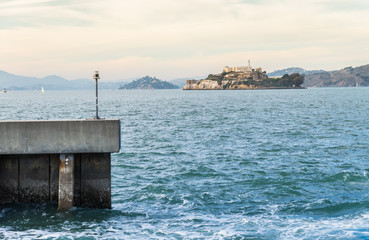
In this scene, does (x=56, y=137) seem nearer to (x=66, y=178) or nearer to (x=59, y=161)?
(x=59, y=161)

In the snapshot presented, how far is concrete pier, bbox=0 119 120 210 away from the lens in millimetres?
12734

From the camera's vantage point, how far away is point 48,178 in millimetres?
13531

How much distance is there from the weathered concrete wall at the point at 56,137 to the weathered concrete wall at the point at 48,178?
55cm

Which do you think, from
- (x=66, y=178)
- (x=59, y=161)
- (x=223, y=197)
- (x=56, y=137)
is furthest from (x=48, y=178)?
(x=223, y=197)

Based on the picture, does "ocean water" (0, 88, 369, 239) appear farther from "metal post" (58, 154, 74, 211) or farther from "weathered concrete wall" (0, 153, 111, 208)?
"metal post" (58, 154, 74, 211)

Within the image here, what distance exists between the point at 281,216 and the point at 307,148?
15537 millimetres

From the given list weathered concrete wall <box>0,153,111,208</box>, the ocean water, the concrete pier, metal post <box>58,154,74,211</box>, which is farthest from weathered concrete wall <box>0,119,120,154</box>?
the ocean water

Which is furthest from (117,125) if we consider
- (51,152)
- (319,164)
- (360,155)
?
(360,155)

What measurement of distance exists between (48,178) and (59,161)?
26.7 inches

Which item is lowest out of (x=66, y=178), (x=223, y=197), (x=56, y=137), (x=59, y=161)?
(x=223, y=197)

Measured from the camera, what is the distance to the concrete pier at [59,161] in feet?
41.8

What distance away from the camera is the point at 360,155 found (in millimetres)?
25812

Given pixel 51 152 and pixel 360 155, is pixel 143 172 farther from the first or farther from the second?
pixel 360 155

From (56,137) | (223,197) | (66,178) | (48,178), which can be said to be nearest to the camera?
(56,137)
